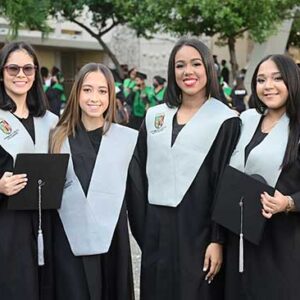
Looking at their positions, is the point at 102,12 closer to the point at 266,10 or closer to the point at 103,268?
the point at 266,10

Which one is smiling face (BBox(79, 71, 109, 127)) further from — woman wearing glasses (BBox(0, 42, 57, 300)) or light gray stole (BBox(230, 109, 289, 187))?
light gray stole (BBox(230, 109, 289, 187))

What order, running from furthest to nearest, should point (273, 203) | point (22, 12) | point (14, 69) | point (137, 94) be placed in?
point (137, 94), point (22, 12), point (14, 69), point (273, 203)

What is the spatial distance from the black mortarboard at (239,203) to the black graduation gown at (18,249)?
104 centimetres

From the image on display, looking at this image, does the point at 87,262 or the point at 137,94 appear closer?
the point at 87,262

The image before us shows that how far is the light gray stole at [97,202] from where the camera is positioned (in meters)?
3.64

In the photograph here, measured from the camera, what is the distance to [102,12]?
A: 1831 centimetres

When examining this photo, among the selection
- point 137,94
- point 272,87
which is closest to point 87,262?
point 272,87

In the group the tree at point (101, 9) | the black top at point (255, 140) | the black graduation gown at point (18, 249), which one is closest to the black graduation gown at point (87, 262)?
the black graduation gown at point (18, 249)

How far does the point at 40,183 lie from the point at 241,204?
1.10 metres

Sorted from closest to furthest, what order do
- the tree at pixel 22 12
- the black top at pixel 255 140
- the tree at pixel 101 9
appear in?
the black top at pixel 255 140 < the tree at pixel 22 12 < the tree at pixel 101 9

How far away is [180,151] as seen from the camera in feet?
11.7

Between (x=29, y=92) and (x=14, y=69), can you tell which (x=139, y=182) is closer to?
(x=29, y=92)

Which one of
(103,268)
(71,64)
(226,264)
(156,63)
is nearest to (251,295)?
(226,264)

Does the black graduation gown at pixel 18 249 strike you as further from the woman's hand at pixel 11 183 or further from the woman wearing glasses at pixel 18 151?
the woman's hand at pixel 11 183
